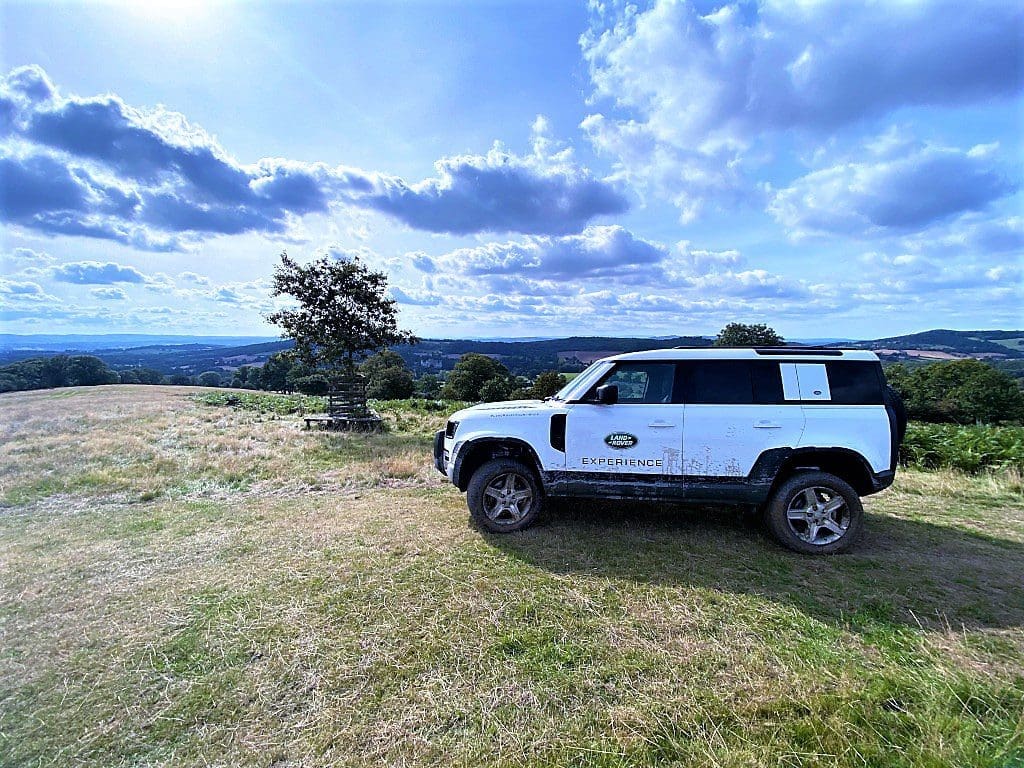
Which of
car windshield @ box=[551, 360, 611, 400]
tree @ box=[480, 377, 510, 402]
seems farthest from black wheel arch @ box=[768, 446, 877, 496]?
tree @ box=[480, 377, 510, 402]

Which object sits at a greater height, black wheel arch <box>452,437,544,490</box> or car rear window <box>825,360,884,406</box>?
car rear window <box>825,360,884,406</box>

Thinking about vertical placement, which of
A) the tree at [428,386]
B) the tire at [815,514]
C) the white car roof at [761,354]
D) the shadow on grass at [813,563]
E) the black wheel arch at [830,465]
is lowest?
the tree at [428,386]

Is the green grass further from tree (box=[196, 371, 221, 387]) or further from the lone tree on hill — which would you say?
tree (box=[196, 371, 221, 387])

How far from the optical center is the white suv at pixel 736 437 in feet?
14.6

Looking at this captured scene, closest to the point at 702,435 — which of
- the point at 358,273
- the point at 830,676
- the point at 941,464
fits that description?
the point at 830,676

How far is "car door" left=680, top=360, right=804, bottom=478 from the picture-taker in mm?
4496

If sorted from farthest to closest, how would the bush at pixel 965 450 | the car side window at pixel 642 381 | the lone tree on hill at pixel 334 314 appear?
the lone tree on hill at pixel 334 314 → the bush at pixel 965 450 → the car side window at pixel 642 381

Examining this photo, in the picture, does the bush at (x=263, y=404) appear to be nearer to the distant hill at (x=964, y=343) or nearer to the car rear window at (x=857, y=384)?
the car rear window at (x=857, y=384)

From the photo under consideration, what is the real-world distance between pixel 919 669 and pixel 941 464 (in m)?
7.89

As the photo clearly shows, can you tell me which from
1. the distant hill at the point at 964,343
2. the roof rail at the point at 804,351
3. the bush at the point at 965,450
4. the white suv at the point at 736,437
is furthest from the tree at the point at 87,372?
the distant hill at the point at 964,343

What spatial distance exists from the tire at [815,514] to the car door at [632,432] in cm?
109

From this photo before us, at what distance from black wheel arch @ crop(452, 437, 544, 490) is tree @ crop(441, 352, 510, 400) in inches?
1257

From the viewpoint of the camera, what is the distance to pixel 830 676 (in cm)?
271

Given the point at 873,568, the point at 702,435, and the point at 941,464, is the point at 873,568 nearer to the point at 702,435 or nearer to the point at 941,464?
the point at 702,435
